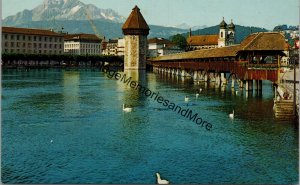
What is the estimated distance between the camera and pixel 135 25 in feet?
416

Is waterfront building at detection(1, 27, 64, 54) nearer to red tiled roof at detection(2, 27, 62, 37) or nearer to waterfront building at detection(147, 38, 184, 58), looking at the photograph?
red tiled roof at detection(2, 27, 62, 37)

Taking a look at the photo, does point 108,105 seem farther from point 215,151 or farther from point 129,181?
point 129,181

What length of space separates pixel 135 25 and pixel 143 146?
106343mm

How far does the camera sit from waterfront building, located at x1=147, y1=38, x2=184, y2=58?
19038 centimetres

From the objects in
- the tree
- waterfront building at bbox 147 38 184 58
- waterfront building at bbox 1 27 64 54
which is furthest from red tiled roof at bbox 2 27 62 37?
the tree

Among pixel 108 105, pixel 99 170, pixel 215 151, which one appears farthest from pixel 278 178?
pixel 108 105

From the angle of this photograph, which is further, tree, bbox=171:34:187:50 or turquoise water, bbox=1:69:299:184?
tree, bbox=171:34:187:50

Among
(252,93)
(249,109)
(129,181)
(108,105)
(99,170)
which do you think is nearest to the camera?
(129,181)

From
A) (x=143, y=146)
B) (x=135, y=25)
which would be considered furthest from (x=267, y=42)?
(x=135, y=25)

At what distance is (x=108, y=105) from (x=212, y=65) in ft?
80.5

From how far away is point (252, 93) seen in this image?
159ft

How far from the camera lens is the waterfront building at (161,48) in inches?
7495

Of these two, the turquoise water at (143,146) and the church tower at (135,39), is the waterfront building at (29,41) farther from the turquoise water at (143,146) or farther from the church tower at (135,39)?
the turquoise water at (143,146)

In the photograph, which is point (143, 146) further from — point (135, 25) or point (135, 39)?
point (135, 25)
